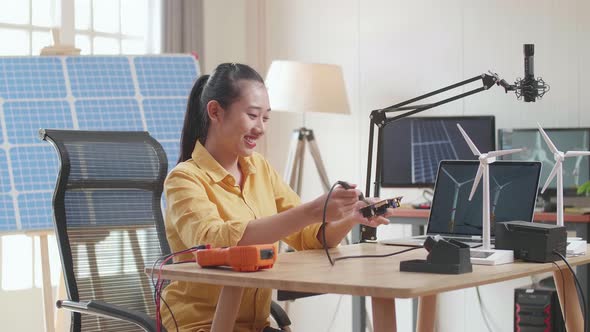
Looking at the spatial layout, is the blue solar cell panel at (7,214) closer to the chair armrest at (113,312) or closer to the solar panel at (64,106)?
the solar panel at (64,106)

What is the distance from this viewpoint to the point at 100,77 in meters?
3.65

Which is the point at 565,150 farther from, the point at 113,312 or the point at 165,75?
the point at 113,312

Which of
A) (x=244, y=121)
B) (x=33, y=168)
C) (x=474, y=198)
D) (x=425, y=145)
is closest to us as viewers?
(x=244, y=121)

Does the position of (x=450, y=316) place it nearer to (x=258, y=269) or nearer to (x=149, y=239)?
(x=149, y=239)

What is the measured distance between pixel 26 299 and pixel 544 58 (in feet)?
8.93

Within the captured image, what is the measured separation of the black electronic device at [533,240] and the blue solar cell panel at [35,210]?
181cm

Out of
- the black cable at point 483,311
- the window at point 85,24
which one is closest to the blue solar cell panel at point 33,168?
the window at point 85,24

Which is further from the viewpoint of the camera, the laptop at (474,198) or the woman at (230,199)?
the laptop at (474,198)

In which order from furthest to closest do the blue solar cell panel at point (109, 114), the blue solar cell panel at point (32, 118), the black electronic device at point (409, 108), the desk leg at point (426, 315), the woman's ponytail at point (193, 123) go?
the blue solar cell panel at point (109, 114), the blue solar cell panel at point (32, 118), the desk leg at point (426, 315), the woman's ponytail at point (193, 123), the black electronic device at point (409, 108)

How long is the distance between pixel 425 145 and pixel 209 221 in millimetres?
2512

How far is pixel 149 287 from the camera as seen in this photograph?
2.50 metres

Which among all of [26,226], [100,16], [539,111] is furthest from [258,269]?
[100,16]

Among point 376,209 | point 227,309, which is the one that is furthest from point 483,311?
point 227,309

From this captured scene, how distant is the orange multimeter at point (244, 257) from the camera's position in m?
1.80
